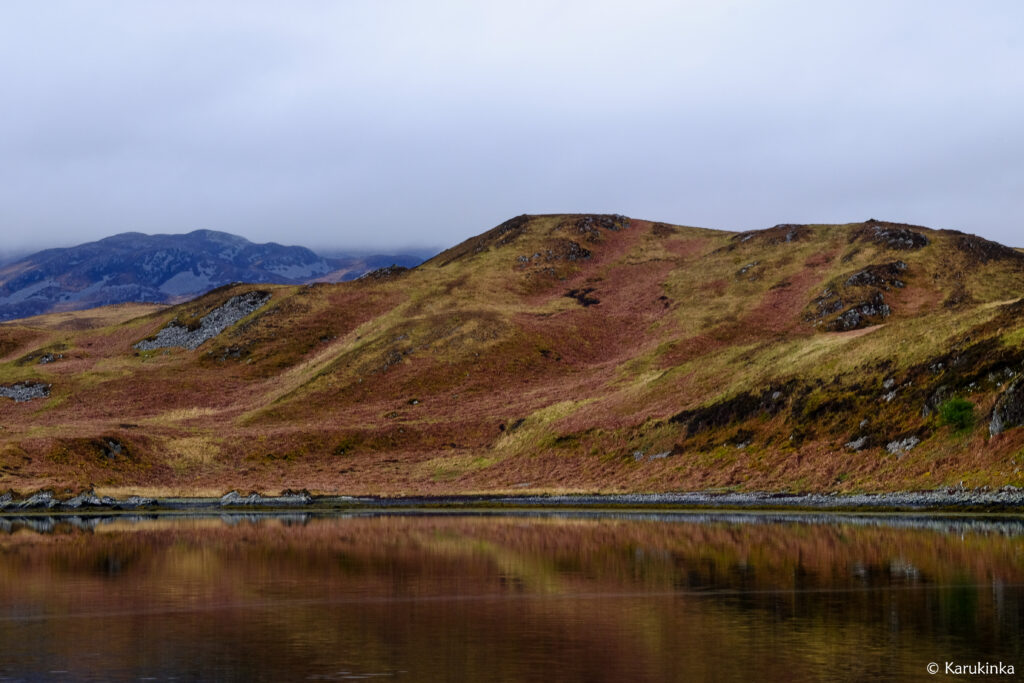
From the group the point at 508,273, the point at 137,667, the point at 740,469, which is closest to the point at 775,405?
the point at 740,469

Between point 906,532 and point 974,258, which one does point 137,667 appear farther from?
point 974,258

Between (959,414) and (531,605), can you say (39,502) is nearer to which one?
(531,605)

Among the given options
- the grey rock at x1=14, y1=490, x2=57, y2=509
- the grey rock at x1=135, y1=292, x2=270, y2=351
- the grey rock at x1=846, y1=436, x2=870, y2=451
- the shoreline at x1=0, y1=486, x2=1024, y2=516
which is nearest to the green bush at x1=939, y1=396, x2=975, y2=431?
the shoreline at x1=0, y1=486, x2=1024, y2=516

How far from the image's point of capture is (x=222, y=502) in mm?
83938

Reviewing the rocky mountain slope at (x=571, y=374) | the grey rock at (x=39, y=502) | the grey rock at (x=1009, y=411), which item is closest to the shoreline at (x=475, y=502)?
the grey rock at (x=39, y=502)

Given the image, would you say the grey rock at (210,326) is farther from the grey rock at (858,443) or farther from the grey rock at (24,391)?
the grey rock at (858,443)

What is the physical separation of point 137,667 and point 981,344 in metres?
66.5

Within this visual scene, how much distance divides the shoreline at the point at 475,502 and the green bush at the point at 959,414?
22.2 ft

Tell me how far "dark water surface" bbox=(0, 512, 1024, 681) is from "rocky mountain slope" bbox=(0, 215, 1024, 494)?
2223 cm

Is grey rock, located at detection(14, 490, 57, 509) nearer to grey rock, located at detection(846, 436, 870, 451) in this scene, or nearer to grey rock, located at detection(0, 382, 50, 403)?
grey rock, located at detection(0, 382, 50, 403)

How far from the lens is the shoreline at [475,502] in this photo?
6353 centimetres

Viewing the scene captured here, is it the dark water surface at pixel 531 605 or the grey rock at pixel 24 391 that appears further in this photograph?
the grey rock at pixel 24 391

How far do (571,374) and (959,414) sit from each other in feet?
215

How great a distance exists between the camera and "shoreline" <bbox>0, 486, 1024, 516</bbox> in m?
63.5
